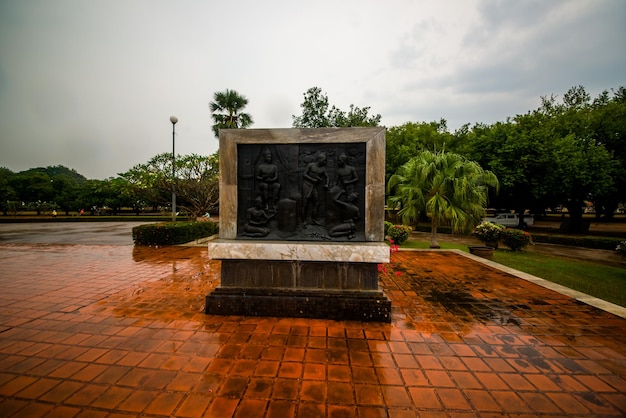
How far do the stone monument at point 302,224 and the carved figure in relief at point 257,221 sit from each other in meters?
0.02

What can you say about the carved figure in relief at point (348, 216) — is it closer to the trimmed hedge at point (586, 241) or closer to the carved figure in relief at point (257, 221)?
the carved figure in relief at point (257, 221)

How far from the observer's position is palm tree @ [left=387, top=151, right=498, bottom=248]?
9.72 m

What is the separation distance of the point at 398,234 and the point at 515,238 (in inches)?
176

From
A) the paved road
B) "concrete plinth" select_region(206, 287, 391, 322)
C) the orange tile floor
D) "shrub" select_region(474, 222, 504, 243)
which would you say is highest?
"shrub" select_region(474, 222, 504, 243)

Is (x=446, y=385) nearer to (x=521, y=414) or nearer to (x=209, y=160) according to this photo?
(x=521, y=414)

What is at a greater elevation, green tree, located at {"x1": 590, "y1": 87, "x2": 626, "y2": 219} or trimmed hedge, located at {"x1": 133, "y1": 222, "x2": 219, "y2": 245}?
green tree, located at {"x1": 590, "y1": 87, "x2": 626, "y2": 219}

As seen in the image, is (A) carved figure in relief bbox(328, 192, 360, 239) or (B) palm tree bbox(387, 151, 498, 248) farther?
(B) palm tree bbox(387, 151, 498, 248)

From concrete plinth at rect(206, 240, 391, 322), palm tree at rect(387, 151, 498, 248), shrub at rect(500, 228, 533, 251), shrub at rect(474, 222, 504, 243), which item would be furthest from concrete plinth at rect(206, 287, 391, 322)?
shrub at rect(500, 228, 533, 251)

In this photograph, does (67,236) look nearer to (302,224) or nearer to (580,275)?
(302,224)

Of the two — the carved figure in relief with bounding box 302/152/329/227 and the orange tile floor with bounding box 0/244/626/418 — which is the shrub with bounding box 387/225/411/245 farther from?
the carved figure in relief with bounding box 302/152/329/227

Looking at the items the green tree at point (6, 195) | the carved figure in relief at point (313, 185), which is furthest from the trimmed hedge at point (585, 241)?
the green tree at point (6, 195)

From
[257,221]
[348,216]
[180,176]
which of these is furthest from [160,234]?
[348,216]

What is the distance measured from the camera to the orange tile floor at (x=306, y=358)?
90.0 inches

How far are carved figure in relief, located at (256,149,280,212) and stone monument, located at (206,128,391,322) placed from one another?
16 millimetres
